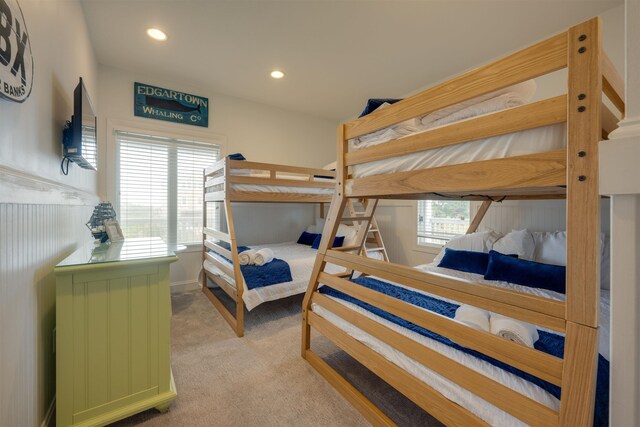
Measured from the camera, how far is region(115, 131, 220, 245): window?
123 inches

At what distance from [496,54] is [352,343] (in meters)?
3.11

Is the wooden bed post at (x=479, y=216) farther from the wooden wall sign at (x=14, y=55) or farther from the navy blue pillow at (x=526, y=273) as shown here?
the wooden wall sign at (x=14, y=55)

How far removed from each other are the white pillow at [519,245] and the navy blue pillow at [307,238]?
7.42 ft

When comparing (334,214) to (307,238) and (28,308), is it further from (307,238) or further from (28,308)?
(307,238)

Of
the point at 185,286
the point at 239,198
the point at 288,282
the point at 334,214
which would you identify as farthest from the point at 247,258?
the point at 185,286

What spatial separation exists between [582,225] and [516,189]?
33 centimetres

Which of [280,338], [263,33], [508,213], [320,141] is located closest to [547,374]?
→ [280,338]

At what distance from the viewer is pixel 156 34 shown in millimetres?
2410

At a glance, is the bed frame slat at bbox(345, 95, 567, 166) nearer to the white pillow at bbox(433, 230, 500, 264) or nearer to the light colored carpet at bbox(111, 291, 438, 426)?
the light colored carpet at bbox(111, 291, 438, 426)

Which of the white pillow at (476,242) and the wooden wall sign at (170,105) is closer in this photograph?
the white pillow at (476,242)

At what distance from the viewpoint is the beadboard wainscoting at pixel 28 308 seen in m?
0.88

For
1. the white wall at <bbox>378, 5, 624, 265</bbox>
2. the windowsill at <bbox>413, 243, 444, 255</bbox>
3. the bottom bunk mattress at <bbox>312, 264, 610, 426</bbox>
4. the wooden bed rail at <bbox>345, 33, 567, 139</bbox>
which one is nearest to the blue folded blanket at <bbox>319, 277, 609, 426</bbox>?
the bottom bunk mattress at <bbox>312, 264, 610, 426</bbox>

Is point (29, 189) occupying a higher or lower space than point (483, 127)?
lower

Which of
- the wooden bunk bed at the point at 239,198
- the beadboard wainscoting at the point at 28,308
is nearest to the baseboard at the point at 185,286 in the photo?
the wooden bunk bed at the point at 239,198
